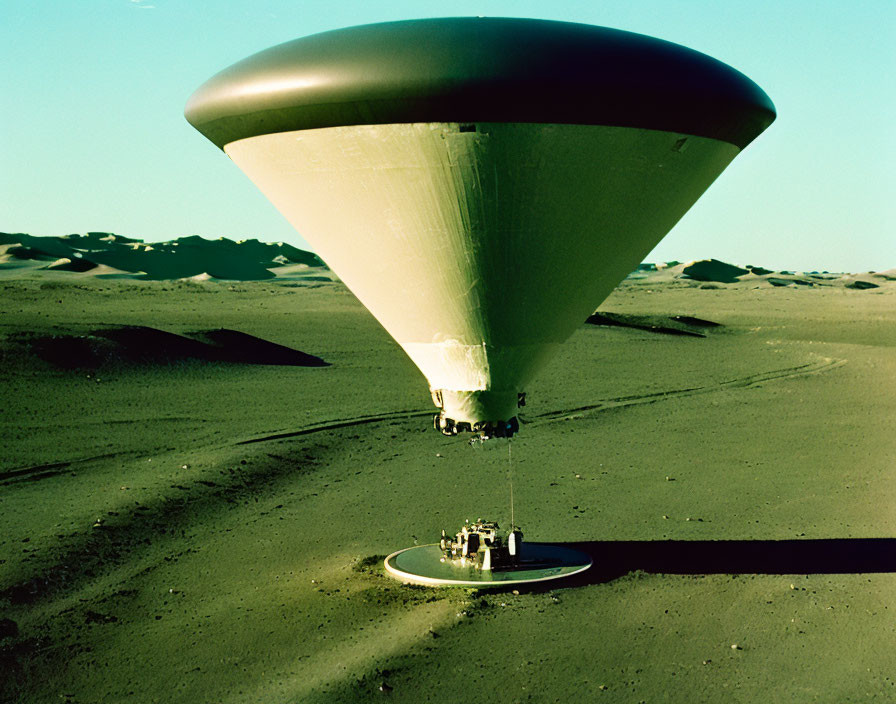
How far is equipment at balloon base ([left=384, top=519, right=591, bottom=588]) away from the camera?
A: 10.5 meters

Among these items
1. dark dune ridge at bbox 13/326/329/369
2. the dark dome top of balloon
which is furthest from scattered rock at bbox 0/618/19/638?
dark dune ridge at bbox 13/326/329/369

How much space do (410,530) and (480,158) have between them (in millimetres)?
6023

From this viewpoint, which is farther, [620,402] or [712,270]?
[712,270]

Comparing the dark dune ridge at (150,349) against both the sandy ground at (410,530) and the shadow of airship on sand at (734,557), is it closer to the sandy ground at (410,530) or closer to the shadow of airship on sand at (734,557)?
the sandy ground at (410,530)

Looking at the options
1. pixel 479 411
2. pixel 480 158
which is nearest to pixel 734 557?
pixel 479 411

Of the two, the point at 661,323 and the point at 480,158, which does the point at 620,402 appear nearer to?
the point at 480,158

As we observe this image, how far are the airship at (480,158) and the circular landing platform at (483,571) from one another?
174cm

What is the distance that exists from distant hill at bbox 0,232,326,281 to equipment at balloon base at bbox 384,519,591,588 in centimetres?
6177

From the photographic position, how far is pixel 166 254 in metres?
86.2

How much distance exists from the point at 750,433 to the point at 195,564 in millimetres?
11156

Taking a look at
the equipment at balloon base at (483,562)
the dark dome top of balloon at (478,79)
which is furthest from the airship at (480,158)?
the equipment at balloon base at (483,562)

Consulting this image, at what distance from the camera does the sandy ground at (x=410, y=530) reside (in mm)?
8641

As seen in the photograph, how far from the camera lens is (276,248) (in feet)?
340

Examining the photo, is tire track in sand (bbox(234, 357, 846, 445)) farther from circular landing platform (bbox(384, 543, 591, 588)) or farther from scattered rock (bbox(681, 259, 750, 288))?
scattered rock (bbox(681, 259, 750, 288))
